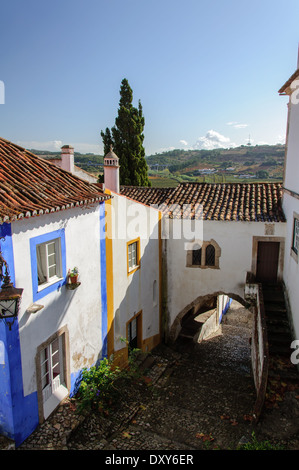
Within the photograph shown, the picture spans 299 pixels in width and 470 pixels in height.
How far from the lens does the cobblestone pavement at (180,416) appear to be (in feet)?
28.1

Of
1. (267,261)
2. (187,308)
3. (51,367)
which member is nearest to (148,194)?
(187,308)

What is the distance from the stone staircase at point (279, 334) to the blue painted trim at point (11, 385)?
7158 millimetres

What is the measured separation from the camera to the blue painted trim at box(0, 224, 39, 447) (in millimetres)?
7066

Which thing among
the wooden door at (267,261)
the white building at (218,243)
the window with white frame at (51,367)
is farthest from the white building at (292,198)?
the window with white frame at (51,367)

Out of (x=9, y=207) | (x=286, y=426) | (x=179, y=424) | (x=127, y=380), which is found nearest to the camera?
(x=9, y=207)

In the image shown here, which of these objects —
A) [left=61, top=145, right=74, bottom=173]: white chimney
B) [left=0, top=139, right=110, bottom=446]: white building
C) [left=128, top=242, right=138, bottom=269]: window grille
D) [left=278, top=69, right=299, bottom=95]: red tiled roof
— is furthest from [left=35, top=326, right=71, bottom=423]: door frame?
[left=278, top=69, right=299, bottom=95]: red tiled roof

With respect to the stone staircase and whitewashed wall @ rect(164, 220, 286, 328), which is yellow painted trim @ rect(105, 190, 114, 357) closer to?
whitewashed wall @ rect(164, 220, 286, 328)

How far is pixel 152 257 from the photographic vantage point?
15281mm

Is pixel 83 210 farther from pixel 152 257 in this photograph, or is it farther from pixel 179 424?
pixel 179 424

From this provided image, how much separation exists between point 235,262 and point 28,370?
1017 centimetres

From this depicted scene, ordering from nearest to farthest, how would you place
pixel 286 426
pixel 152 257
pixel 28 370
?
pixel 28 370
pixel 286 426
pixel 152 257

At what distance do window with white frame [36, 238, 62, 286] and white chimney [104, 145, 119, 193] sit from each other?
579 centimetres

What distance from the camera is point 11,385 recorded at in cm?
730

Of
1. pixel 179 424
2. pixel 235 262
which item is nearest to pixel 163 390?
pixel 179 424
